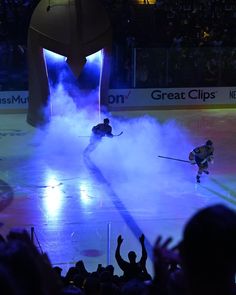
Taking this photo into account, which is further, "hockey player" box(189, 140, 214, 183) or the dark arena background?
"hockey player" box(189, 140, 214, 183)

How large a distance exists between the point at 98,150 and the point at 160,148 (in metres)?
1.56

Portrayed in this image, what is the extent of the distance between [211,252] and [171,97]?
18.7m

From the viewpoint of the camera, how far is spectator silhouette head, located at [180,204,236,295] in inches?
68.1

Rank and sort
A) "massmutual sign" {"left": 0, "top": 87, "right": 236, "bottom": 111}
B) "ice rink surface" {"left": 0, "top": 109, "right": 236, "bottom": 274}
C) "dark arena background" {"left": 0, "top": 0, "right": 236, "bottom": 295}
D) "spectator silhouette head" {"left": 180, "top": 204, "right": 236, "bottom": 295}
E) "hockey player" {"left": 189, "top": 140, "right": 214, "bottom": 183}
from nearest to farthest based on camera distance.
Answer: "spectator silhouette head" {"left": 180, "top": 204, "right": 236, "bottom": 295}, "ice rink surface" {"left": 0, "top": 109, "right": 236, "bottom": 274}, "dark arena background" {"left": 0, "top": 0, "right": 236, "bottom": 295}, "hockey player" {"left": 189, "top": 140, "right": 214, "bottom": 183}, "massmutual sign" {"left": 0, "top": 87, "right": 236, "bottom": 111}

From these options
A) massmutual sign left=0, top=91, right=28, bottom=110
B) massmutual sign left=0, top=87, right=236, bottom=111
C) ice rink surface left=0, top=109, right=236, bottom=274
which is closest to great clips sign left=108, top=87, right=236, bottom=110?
massmutual sign left=0, top=87, right=236, bottom=111

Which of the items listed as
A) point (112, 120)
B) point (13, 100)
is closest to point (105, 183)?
point (112, 120)

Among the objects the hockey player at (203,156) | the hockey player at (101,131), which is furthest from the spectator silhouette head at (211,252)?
the hockey player at (101,131)

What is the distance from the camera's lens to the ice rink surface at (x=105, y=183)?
7.81m

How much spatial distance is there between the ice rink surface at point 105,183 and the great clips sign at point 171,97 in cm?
191

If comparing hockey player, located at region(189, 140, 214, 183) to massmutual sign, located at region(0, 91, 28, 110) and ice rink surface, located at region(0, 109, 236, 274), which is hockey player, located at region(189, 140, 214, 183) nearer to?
ice rink surface, located at region(0, 109, 236, 274)

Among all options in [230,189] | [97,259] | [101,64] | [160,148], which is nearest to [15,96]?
[101,64]

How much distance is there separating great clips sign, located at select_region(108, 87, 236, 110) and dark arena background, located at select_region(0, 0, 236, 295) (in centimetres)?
4

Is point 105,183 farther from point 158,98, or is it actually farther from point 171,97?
point 171,97

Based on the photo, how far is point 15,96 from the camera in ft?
63.3
